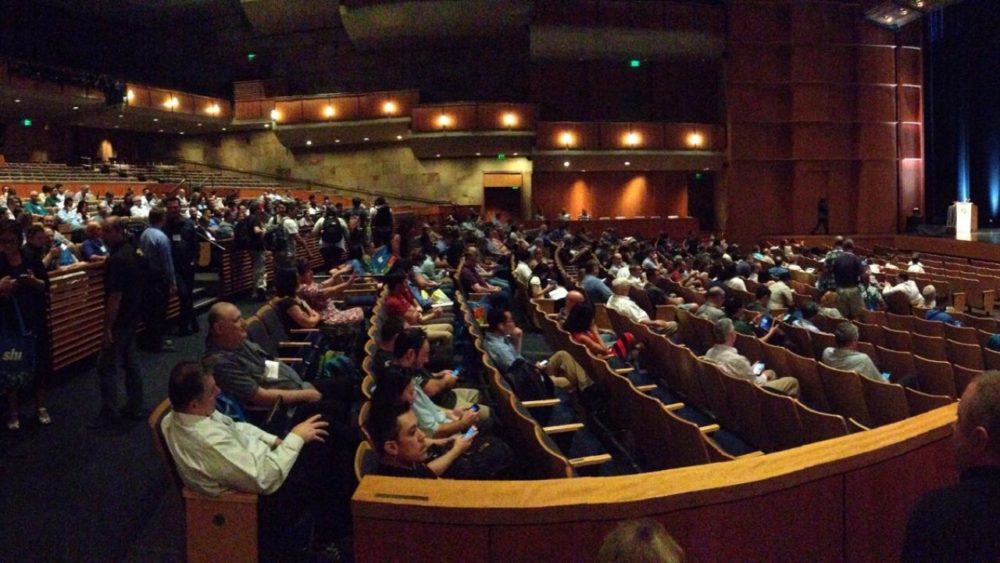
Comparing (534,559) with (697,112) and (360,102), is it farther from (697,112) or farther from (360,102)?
(697,112)

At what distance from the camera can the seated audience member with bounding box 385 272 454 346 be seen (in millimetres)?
4599

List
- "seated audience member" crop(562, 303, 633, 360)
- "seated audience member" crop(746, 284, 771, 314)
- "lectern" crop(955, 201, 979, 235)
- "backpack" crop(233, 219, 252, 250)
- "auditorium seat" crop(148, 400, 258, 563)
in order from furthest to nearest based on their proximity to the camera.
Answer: "lectern" crop(955, 201, 979, 235)
"backpack" crop(233, 219, 252, 250)
"seated audience member" crop(746, 284, 771, 314)
"seated audience member" crop(562, 303, 633, 360)
"auditorium seat" crop(148, 400, 258, 563)

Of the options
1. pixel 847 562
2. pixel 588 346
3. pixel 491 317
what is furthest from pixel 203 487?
pixel 588 346

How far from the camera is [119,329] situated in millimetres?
3762

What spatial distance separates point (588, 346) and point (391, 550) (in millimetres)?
3148

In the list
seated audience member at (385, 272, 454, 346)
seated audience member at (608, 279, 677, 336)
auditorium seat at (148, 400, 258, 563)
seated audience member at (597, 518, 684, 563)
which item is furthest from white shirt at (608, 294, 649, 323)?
seated audience member at (597, 518, 684, 563)

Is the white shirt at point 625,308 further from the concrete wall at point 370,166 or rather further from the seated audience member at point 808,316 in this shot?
the concrete wall at point 370,166

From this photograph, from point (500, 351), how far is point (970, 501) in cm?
294

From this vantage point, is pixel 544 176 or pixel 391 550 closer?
pixel 391 550

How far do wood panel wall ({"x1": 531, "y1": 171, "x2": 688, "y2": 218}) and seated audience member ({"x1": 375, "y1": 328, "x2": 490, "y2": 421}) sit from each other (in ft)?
49.2

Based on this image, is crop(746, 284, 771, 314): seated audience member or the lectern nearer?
crop(746, 284, 771, 314): seated audience member

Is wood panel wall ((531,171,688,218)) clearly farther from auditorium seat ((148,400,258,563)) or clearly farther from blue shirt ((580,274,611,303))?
auditorium seat ((148,400,258,563))

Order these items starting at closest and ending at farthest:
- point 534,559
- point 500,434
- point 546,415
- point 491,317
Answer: point 534,559 → point 500,434 → point 546,415 → point 491,317

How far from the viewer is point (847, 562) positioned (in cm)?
173
